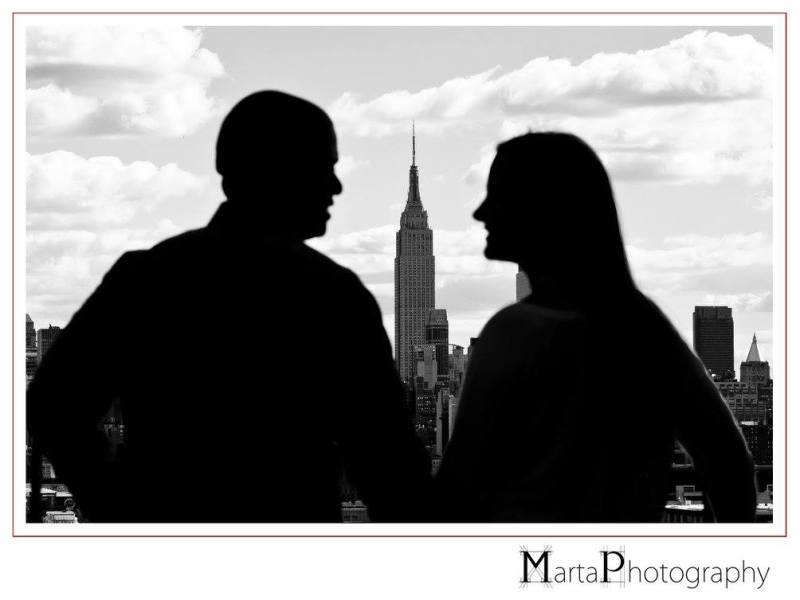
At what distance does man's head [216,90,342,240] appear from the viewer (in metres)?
3.48

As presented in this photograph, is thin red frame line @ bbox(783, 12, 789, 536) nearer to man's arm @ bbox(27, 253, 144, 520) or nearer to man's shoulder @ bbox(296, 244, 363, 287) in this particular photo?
man's shoulder @ bbox(296, 244, 363, 287)

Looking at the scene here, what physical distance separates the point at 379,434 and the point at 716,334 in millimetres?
2850

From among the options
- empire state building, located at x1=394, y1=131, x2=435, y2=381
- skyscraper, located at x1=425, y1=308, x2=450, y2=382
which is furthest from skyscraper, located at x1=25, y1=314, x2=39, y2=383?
skyscraper, located at x1=425, y1=308, x2=450, y2=382

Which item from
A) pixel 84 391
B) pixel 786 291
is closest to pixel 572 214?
pixel 84 391

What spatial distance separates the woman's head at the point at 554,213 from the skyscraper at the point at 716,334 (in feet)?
6.57

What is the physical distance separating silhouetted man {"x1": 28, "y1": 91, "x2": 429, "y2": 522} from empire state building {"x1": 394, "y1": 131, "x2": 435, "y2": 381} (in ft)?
4.57

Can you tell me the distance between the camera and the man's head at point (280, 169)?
3480 mm

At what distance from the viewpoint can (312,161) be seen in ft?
11.5

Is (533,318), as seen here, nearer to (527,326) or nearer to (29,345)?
(527,326)

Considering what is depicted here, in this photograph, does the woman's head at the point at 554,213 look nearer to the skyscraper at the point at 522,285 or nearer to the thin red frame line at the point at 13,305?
the skyscraper at the point at 522,285
